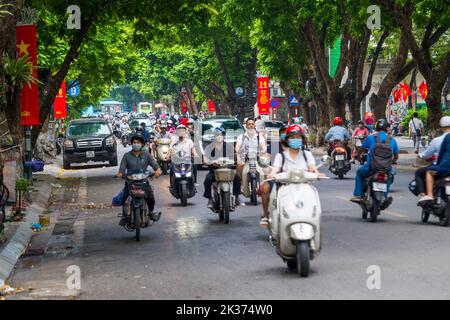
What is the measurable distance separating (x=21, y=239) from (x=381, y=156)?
6.01 meters

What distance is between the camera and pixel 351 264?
35.7ft

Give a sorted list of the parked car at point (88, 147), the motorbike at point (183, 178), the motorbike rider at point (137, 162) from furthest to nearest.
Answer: the parked car at point (88, 147) < the motorbike at point (183, 178) < the motorbike rider at point (137, 162)

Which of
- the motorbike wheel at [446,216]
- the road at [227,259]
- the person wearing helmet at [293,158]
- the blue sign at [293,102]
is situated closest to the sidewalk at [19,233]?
the road at [227,259]

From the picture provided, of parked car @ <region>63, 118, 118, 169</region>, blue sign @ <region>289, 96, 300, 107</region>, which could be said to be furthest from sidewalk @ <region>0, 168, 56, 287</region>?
blue sign @ <region>289, 96, 300, 107</region>

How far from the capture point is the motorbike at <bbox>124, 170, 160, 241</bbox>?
46.6 ft

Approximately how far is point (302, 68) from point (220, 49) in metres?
14.8

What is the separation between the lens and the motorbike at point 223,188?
16109mm

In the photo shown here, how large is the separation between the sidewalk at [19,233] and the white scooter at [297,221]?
3168mm

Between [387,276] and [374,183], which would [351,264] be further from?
[374,183]

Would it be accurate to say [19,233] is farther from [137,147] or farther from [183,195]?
[183,195]

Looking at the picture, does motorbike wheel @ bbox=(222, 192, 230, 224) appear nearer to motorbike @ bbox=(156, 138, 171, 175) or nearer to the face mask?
the face mask

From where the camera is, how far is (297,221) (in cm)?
1028

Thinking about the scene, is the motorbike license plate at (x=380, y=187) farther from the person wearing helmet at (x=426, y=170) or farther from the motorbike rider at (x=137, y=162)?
the motorbike rider at (x=137, y=162)

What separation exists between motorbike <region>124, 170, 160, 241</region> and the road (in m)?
0.28
